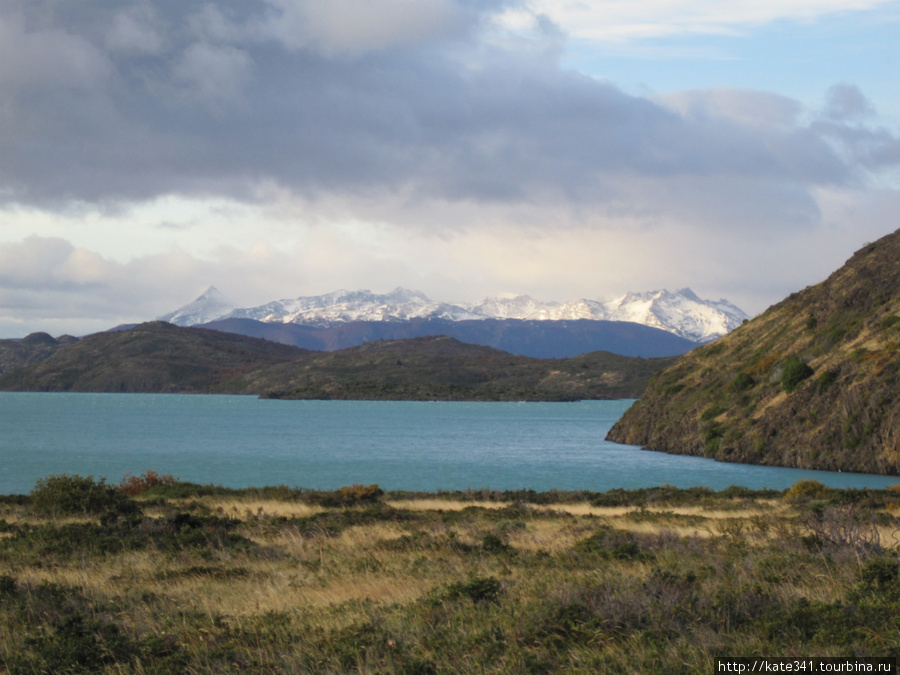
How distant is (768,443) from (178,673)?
177 feet

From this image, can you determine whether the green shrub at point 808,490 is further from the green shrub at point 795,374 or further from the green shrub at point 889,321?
the green shrub at point 889,321

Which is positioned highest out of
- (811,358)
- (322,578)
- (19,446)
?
(811,358)

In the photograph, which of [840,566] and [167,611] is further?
[840,566]

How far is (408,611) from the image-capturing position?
892 cm

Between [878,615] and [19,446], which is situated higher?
[878,615]

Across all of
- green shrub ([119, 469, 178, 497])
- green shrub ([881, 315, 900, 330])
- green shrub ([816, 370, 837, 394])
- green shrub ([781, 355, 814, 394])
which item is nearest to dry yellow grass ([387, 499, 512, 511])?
green shrub ([119, 469, 178, 497])

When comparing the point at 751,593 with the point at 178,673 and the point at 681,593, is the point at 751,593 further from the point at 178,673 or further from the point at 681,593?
the point at 178,673

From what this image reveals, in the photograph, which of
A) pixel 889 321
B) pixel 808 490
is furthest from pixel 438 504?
pixel 889 321

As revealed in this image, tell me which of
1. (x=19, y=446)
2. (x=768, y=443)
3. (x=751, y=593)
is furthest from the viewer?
(x=19, y=446)

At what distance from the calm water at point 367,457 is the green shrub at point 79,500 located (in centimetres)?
2629

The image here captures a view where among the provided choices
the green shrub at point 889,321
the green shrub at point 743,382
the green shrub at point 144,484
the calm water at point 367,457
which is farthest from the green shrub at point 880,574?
the green shrub at point 743,382

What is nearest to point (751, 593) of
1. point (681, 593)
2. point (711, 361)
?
point (681, 593)

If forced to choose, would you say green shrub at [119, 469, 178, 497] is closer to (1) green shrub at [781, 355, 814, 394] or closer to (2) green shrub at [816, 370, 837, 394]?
(2) green shrub at [816, 370, 837, 394]

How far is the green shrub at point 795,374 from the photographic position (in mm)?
53469
